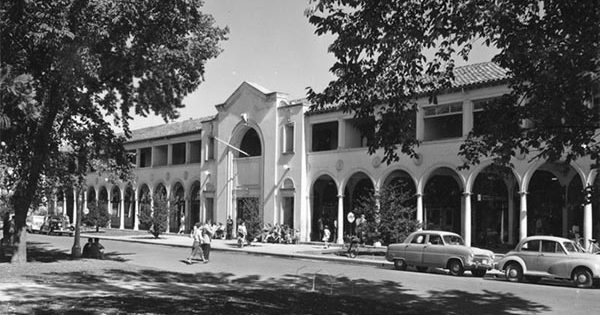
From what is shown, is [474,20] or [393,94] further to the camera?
[393,94]

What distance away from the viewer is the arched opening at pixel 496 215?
29.3 meters

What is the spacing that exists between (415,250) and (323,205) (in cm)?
1703

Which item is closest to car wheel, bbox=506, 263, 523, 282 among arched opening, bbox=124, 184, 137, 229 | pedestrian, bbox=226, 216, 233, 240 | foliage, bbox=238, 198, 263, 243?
foliage, bbox=238, 198, 263, 243

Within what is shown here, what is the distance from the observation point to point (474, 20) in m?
8.02

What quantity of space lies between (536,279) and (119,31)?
14.8 meters

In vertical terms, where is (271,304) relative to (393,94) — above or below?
below

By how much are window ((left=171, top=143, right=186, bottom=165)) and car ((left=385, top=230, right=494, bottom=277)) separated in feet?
103

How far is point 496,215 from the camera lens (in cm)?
3073

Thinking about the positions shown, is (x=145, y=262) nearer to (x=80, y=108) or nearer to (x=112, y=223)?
(x=80, y=108)

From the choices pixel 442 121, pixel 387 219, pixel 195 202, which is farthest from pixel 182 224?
pixel 442 121

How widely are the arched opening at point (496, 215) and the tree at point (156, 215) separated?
2100 centimetres

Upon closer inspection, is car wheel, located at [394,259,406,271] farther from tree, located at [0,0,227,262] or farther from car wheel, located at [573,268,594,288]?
tree, located at [0,0,227,262]

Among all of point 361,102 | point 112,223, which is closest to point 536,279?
point 361,102

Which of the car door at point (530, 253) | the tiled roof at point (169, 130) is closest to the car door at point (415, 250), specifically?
the car door at point (530, 253)
